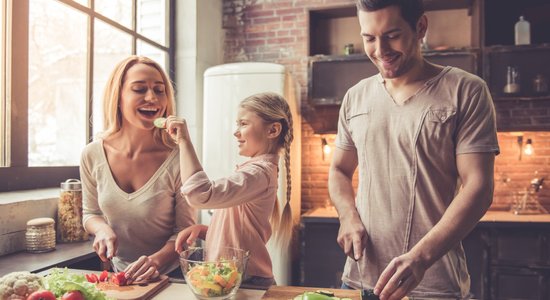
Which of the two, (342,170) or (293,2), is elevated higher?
(293,2)

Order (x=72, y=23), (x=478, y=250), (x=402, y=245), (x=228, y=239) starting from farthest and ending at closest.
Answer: (x=478, y=250)
(x=72, y=23)
(x=228, y=239)
(x=402, y=245)

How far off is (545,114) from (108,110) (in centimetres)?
348

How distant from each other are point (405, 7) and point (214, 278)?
3.06ft

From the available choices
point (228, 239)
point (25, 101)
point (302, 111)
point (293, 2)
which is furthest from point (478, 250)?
point (25, 101)

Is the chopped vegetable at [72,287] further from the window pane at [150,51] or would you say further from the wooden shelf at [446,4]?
the wooden shelf at [446,4]

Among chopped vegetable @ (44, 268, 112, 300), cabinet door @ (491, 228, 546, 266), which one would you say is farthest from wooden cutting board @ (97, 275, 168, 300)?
cabinet door @ (491, 228, 546, 266)

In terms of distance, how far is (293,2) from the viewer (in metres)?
4.21

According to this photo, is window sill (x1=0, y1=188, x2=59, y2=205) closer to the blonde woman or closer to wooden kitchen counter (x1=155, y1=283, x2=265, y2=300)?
the blonde woman

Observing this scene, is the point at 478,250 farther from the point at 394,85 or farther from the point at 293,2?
the point at 293,2

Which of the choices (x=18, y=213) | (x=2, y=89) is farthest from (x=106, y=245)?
(x=2, y=89)

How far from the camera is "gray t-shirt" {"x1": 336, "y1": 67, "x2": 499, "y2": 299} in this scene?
1322 millimetres

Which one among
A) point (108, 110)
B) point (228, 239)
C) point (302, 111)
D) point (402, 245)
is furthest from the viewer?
point (302, 111)

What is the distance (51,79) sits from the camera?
106 inches

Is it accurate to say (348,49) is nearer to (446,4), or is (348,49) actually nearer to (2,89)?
(446,4)
